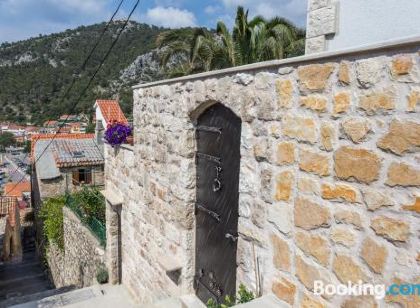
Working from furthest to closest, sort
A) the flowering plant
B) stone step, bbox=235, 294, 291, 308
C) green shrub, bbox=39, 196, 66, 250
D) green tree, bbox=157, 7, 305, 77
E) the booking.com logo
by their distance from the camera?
green shrub, bbox=39, 196, 66, 250
green tree, bbox=157, 7, 305, 77
the flowering plant
stone step, bbox=235, 294, 291, 308
the booking.com logo

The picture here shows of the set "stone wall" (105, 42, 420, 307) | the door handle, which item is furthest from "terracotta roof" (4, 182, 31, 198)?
"stone wall" (105, 42, 420, 307)

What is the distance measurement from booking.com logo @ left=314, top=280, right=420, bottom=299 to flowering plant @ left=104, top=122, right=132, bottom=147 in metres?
4.25

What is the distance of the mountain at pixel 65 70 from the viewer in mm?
33469

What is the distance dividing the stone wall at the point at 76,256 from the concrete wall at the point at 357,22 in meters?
5.97

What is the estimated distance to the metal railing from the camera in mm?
7805

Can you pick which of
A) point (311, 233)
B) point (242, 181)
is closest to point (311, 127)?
point (311, 233)

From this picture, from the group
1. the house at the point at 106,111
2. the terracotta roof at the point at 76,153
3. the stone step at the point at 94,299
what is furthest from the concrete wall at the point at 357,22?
the terracotta roof at the point at 76,153

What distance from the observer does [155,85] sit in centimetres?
424

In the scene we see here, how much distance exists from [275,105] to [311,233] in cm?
88

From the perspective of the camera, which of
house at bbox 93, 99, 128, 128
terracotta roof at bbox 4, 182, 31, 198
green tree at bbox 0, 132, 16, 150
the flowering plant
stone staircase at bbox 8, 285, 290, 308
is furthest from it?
green tree at bbox 0, 132, 16, 150

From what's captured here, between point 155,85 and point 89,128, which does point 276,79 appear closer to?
point 155,85

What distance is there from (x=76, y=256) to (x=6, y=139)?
52.3m

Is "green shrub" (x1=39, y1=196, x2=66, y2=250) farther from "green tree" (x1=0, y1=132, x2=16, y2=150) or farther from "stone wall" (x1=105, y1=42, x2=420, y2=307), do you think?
"green tree" (x1=0, y1=132, x2=16, y2=150)

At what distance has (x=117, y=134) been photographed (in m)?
5.73
